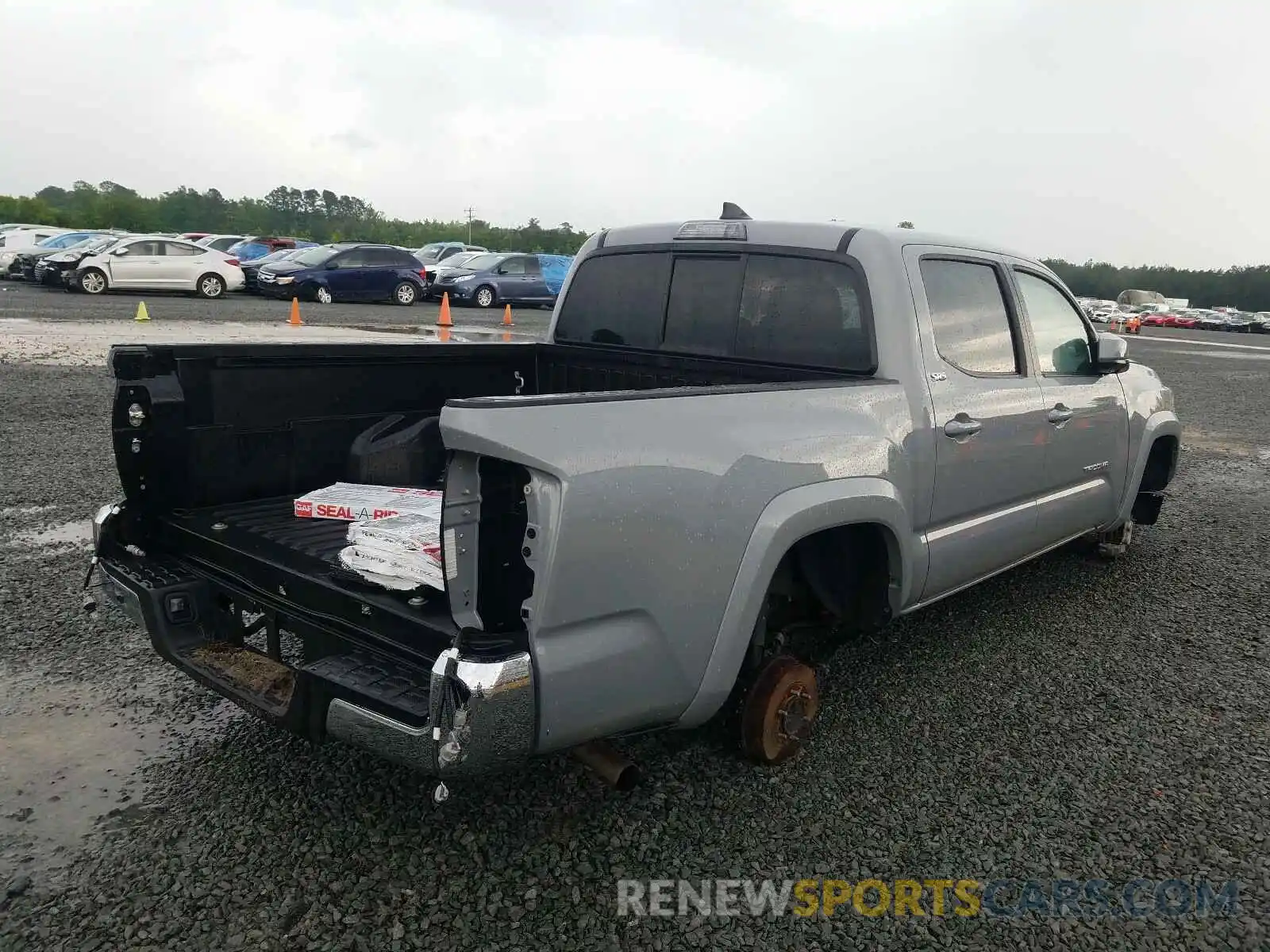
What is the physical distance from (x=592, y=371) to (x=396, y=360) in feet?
3.05

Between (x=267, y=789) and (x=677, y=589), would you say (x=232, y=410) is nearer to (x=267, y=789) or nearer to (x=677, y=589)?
(x=267, y=789)

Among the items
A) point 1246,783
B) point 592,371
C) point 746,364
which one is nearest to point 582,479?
point 746,364

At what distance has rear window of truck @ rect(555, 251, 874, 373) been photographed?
3777 millimetres

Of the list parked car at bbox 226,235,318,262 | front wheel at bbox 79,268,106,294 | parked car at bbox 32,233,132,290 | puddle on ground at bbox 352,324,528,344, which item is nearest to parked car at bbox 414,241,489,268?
parked car at bbox 226,235,318,262

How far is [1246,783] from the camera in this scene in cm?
342

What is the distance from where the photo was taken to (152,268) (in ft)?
73.2

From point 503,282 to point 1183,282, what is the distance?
92.5 m

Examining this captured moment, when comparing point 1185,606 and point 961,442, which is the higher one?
point 961,442

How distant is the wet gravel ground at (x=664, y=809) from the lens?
2.57m

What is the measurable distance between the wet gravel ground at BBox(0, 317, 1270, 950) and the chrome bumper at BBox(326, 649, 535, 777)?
19.6 inches

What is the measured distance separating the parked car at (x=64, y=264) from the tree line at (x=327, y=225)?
130ft

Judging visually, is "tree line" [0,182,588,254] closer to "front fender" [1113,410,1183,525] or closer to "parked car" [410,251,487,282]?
"parked car" [410,251,487,282]

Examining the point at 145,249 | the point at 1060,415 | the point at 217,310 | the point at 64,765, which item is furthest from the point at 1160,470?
the point at 145,249

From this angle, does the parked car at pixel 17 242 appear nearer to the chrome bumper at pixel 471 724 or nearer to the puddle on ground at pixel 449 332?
the puddle on ground at pixel 449 332
